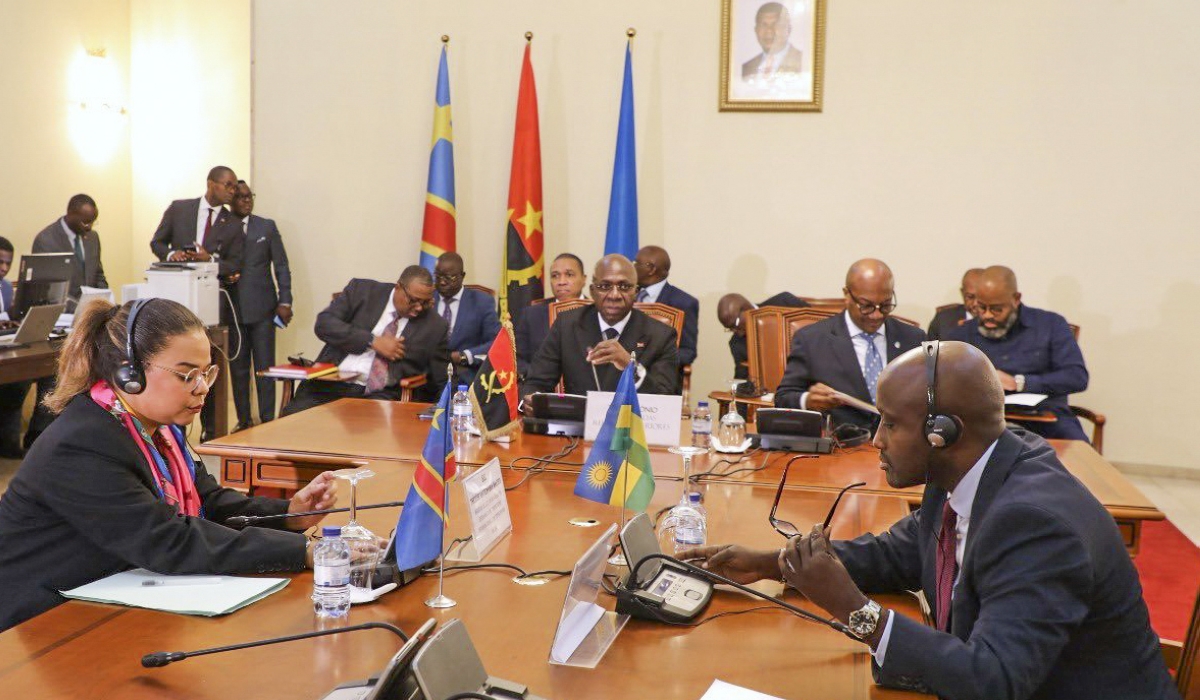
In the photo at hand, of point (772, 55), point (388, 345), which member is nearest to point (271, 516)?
point (388, 345)

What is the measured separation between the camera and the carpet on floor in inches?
151

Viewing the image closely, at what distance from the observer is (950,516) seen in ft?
5.91

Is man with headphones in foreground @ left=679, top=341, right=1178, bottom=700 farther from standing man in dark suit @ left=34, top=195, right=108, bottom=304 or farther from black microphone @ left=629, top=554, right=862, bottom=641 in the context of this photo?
standing man in dark suit @ left=34, top=195, right=108, bottom=304

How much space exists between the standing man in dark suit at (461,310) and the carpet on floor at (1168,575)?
11.2 feet

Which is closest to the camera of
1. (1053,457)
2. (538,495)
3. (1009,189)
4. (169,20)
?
(1053,457)

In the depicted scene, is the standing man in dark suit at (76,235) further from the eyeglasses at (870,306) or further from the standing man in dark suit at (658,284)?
the eyeglasses at (870,306)

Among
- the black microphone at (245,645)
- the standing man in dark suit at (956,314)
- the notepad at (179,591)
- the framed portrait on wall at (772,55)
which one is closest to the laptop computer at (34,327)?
the framed portrait on wall at (772,55)

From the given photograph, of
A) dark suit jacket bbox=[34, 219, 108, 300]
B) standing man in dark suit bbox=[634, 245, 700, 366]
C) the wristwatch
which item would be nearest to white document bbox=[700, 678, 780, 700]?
the wristwatch

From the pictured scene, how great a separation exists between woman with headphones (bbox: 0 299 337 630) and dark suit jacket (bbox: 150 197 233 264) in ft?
17.9

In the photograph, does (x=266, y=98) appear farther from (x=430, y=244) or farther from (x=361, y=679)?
(x=361, y=679)

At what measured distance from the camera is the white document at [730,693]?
151cm

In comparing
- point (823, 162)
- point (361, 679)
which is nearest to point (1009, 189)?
point (823, 162)

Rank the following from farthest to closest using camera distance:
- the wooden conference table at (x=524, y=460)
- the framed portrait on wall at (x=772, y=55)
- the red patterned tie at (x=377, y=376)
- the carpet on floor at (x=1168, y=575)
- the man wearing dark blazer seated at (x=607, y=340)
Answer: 1. the framed portrait on wall at (x=772, y=55)
2. the red patterned tie at (x=377, y=376)
3. the man wearing dark blazer seated at (x=607, y=340)
4. the carpet on floor at (x=1168, y=575)
5. the wooden conference table at (x=524, y=460)

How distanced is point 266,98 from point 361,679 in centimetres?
655
